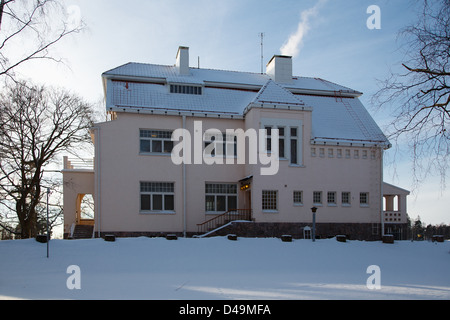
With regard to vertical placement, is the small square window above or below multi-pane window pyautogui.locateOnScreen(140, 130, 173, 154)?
below

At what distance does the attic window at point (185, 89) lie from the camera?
2550 centimetres

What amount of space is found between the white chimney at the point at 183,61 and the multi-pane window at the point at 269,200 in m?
9.44

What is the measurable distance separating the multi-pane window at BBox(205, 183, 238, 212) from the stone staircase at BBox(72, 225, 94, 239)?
6666mm

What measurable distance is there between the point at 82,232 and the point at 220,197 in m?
7.99

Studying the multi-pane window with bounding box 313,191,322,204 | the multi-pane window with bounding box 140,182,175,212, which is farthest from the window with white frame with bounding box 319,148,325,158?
the multi-pane window with bounding box 140,182,175,212

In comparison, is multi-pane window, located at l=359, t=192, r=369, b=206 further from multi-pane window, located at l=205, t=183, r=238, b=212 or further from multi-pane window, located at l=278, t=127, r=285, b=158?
multi-pane window, located at l=205, t=183, r=238, b=212

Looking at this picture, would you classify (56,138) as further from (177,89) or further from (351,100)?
(351,100)

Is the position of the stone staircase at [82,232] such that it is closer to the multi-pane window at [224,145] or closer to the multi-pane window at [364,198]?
the multi-pane window at [224,145]

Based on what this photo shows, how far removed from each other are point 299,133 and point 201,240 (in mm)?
9464

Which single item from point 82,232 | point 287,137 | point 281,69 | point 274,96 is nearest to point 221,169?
point 287,137

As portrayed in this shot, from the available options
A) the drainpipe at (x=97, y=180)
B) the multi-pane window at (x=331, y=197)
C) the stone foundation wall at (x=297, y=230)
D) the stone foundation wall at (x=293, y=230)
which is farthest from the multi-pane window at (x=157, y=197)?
the multi-pane window at (x=331, y=197)

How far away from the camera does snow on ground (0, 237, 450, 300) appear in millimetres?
9984

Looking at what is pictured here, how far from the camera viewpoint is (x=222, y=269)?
13898 mm
